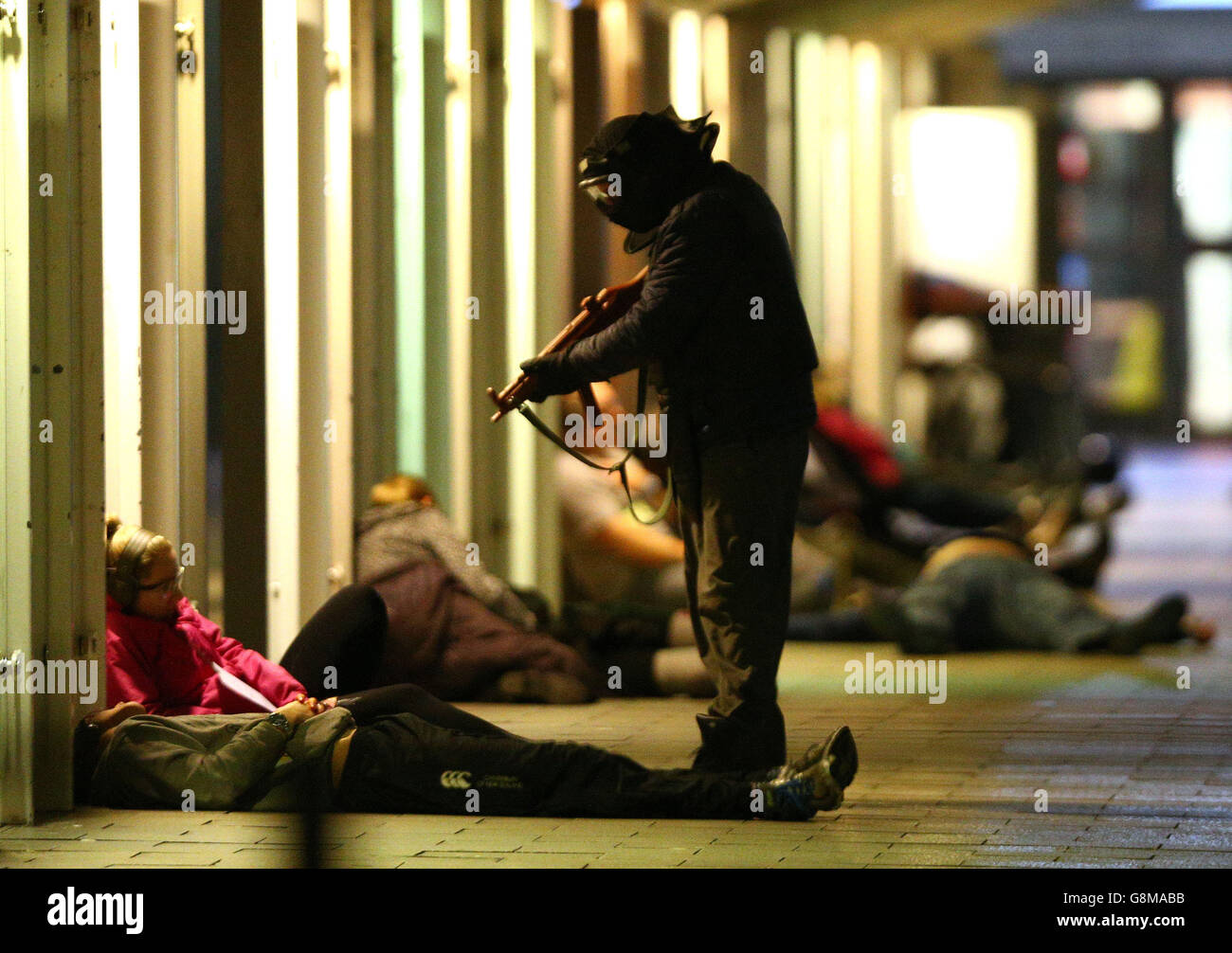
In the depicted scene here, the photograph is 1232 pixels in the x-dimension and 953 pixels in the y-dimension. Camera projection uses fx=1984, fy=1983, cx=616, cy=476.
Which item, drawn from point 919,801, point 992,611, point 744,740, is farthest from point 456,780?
point 992,611

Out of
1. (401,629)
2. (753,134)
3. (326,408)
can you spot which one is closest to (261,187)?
(326,408)

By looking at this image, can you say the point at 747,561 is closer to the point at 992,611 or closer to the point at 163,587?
the point at 163,587

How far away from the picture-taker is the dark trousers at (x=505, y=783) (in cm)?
464

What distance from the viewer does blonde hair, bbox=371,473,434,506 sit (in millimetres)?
6828

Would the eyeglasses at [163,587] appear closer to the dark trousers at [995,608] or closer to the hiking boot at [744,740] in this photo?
the hiking boot at [744,740]

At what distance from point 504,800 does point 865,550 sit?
4.92m

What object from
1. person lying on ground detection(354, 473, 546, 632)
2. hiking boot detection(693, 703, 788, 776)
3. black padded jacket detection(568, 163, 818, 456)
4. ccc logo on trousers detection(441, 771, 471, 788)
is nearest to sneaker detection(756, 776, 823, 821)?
hiking boot detection(693, 703, 788, 776)

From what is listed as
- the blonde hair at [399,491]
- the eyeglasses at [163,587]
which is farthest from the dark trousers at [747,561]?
the blonde hair at [399,491]

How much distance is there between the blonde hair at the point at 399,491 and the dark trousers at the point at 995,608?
2.16 meters

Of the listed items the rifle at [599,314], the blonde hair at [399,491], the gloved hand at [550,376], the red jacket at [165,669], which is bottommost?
the red jacket at [165,669]

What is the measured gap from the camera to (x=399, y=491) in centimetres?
684

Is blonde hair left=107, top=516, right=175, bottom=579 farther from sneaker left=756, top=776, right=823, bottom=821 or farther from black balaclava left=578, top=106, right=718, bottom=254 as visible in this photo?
sneaker left=756, top=776, right=823, bottom=821

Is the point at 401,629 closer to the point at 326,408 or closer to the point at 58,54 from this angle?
the point at 326,408

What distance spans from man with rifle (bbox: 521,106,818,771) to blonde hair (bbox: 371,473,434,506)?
6.71 ft
